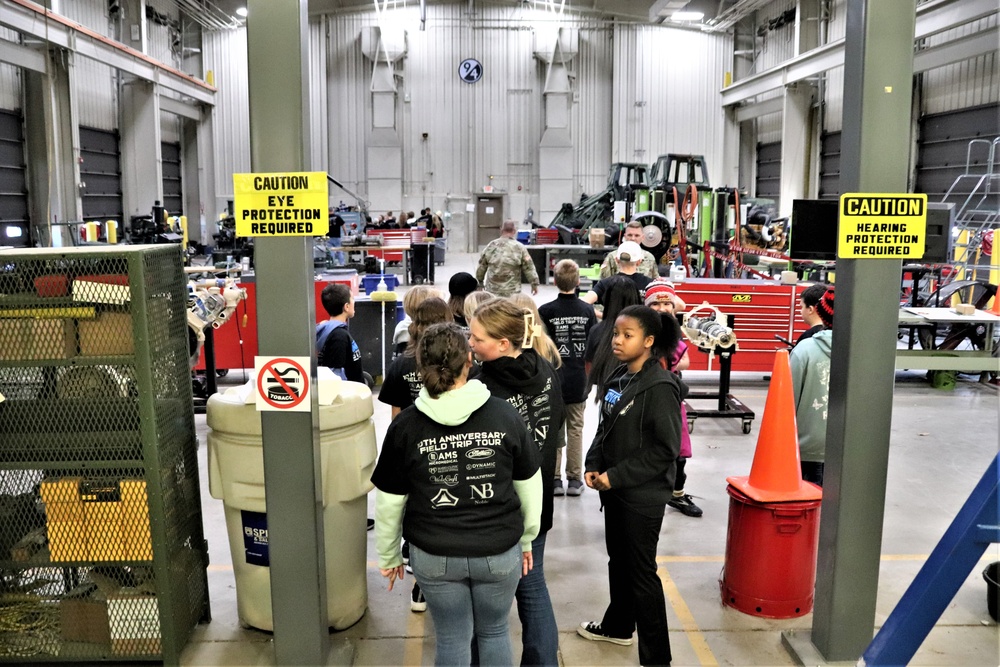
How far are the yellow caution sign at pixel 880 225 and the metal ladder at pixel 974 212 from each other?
805 cm

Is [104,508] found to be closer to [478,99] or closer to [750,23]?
[478,99]

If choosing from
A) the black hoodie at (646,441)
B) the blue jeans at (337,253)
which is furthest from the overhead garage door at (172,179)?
the black hoodie at (646,441)

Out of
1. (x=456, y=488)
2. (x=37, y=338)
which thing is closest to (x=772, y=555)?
(x=456, y=488)

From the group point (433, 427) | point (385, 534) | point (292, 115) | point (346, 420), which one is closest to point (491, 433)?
point (433, 427)

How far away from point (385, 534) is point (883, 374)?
2261 mm

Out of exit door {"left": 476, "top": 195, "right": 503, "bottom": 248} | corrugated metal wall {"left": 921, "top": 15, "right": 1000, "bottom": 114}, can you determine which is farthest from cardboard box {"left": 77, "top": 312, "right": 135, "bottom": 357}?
exit door {"left": 476, "top": 195, "right": 503, "bottom": 248}

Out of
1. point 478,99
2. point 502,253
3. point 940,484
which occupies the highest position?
point 478,99

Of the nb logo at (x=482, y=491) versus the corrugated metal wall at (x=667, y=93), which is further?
the corrugated metal wall at (x=667, y=93)

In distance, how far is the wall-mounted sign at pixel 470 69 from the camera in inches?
1010

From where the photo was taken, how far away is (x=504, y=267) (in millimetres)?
8008

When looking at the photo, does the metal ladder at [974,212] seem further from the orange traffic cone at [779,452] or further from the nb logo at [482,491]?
the nb logo at [482,491]

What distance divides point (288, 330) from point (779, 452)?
250 centimetres

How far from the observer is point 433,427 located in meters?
2.63

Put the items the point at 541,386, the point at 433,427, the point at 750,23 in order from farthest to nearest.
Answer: the point at 750,23, the point at 541,386, the point at 433,427
